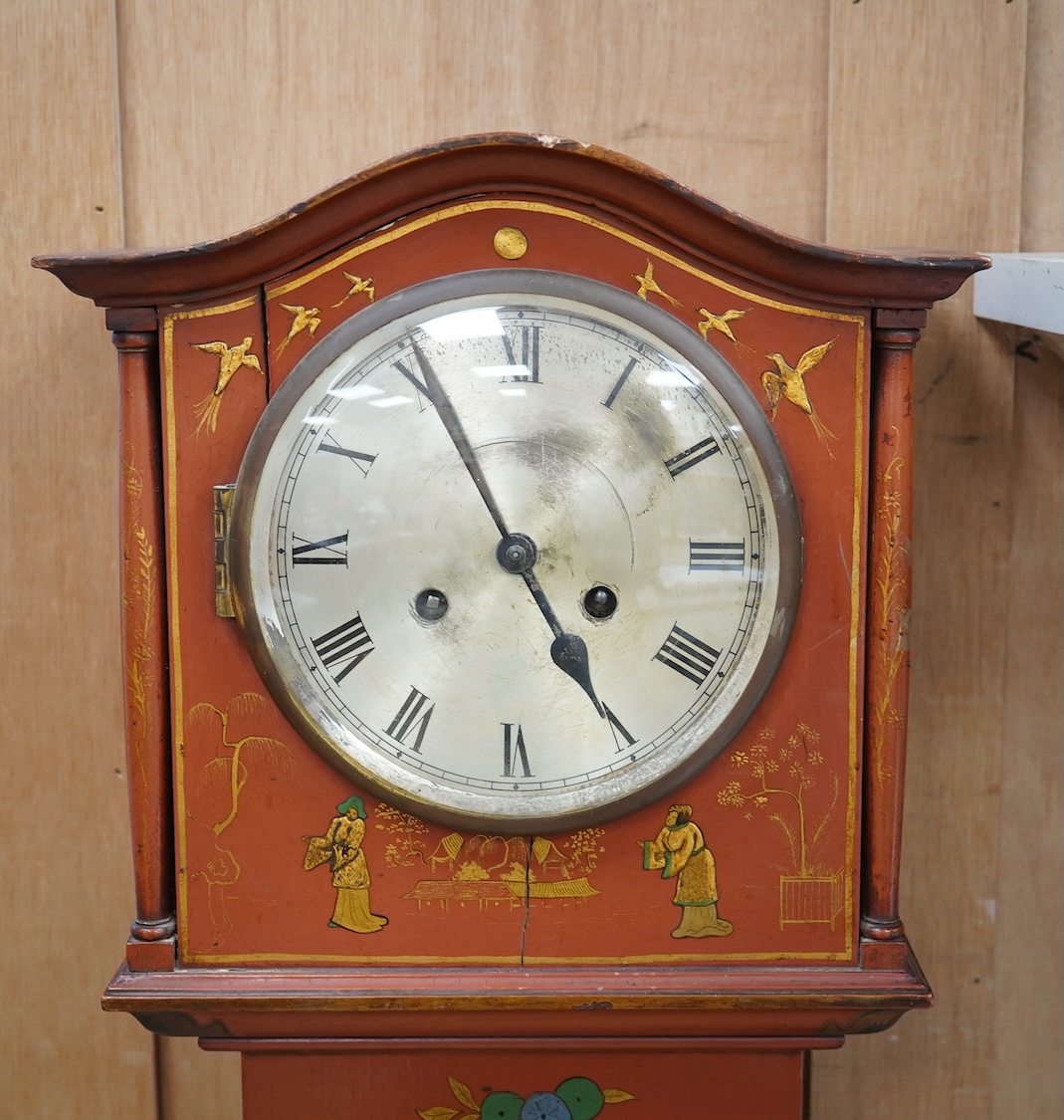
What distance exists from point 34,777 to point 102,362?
0.45 metres

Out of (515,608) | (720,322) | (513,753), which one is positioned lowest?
(513,753)

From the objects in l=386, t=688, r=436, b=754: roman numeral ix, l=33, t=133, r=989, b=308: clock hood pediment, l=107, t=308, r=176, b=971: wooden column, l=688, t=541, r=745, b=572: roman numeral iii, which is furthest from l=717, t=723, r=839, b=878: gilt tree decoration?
l=107, t=308, r=176, b=971: wooden column

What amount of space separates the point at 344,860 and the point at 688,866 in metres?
0.29

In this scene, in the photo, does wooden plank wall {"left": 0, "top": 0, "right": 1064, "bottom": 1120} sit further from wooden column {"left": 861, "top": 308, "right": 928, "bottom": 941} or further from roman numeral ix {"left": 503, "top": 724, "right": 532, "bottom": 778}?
roman numeral ix {"left": 503, "top": 724, "right": 532, "bottom": 778}

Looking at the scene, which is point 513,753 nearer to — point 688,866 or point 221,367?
point 688,866

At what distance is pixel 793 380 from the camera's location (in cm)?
97

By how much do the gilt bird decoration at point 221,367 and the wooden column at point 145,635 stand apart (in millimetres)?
39

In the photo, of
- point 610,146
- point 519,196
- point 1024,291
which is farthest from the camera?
point 610,146

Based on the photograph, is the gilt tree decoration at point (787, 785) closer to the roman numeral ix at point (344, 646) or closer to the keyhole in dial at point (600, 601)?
the keyhole in dial at point (600, 601)

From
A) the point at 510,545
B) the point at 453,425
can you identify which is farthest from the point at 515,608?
the point at 453,425

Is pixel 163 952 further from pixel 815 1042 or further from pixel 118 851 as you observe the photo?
pixel 815 1042

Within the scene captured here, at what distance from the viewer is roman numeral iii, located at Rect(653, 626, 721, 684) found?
3.19ft

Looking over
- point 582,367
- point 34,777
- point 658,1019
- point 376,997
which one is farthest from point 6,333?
point 658,1019

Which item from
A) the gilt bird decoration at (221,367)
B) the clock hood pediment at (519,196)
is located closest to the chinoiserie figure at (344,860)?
the gilt bird decoration at (221,367)
